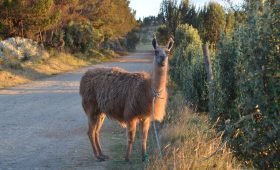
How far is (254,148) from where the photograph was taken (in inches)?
184

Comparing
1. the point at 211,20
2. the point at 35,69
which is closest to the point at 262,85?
the point at 211,20

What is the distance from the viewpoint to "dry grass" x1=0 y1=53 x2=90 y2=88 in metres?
22.6

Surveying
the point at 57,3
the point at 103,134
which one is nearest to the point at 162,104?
the point at 103,134

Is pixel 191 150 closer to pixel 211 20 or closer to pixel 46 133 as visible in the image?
pixel 46 133

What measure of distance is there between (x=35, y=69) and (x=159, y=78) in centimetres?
1991

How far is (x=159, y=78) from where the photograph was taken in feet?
26.0

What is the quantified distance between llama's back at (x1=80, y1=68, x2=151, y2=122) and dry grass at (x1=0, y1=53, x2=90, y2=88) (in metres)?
13.0

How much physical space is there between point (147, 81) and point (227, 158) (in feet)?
7.63

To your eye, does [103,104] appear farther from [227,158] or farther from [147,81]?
[227,158]

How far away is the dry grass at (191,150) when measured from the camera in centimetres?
654

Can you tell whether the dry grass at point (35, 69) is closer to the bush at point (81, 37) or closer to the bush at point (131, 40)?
the bush at point (81, 37)

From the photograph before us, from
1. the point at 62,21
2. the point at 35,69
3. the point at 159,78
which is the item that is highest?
the point at 62,21

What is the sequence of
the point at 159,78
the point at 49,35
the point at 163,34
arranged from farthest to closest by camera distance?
the point at 49,35
the point at 163,34
the point at 159,78

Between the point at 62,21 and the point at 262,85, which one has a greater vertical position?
the point at 62,21
